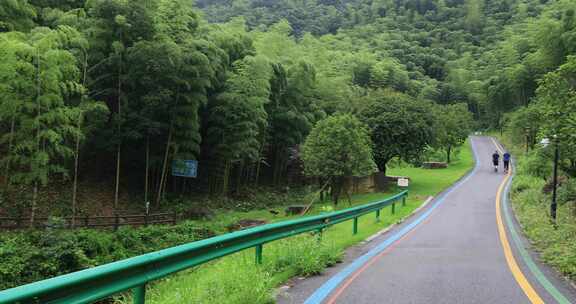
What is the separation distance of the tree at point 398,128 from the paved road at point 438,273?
57.7 feet

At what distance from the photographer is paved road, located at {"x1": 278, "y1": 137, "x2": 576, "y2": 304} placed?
5.75m

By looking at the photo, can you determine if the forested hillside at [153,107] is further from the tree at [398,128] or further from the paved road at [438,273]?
the paved road at [438,273]

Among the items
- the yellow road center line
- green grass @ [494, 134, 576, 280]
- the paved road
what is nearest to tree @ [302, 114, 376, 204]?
green grass @ [494, 134, 576, 280]

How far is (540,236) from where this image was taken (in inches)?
458

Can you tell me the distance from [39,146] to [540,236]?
56.2ft

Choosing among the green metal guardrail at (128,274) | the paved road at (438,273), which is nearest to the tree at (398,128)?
the paved road at (438,273)

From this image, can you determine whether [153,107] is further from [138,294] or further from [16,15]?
[138,294]

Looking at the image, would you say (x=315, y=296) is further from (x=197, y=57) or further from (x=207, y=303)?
(x=197, y=57)

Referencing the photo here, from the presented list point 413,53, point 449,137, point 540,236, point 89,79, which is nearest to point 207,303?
point 540,236

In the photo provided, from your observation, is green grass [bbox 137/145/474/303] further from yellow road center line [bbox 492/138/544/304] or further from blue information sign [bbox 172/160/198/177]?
blue information sign [bbox 172/160/198/177]

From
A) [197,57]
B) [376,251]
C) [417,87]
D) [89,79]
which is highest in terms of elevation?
[417,87]

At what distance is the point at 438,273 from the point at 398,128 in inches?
981

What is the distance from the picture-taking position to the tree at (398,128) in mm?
31406

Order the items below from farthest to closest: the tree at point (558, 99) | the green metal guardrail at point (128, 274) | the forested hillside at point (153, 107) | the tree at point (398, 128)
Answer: the tree at point (398, 128), the forested hillside at point (153, 107), the tree at point (558, 99), the green metal guardrail at point (128, 274)
